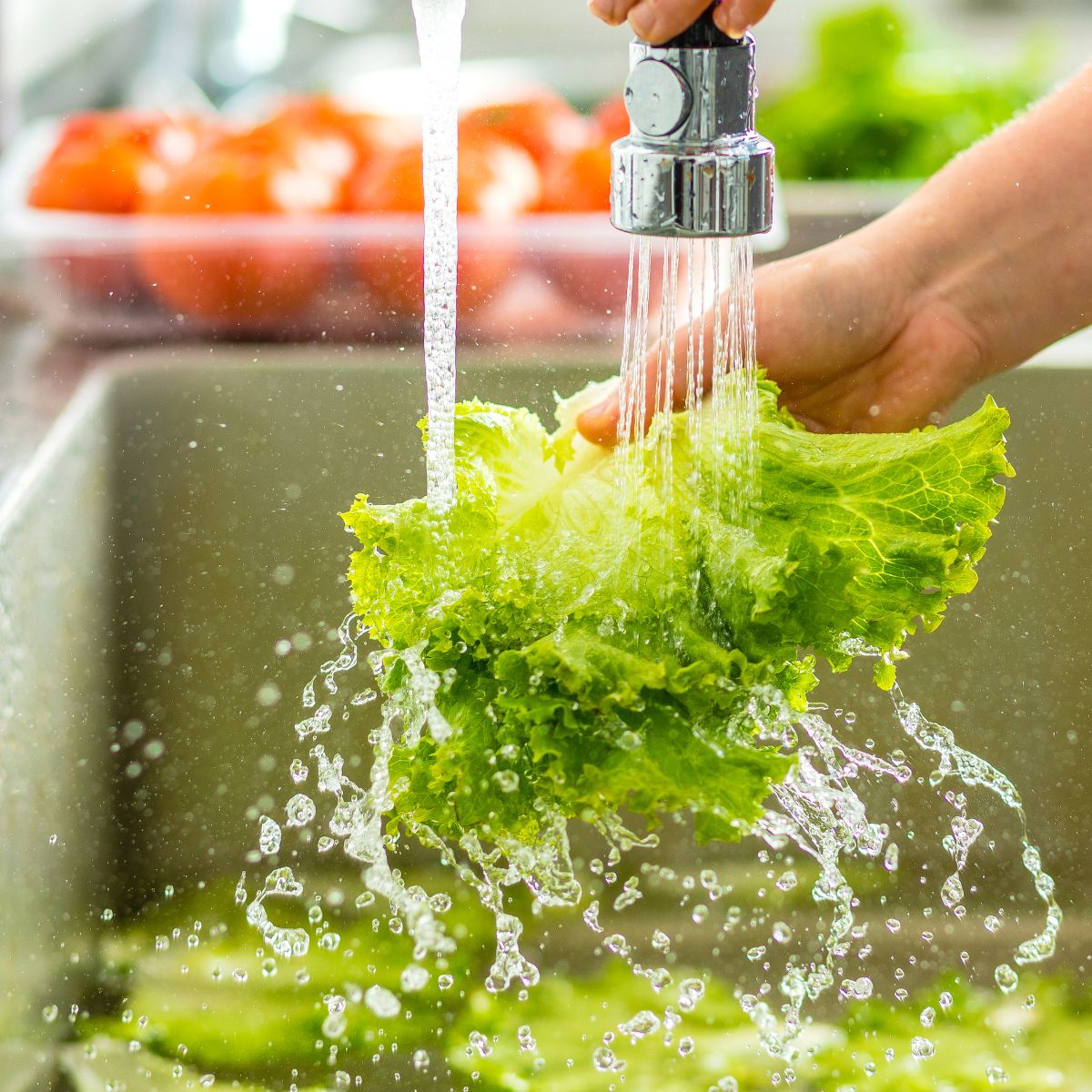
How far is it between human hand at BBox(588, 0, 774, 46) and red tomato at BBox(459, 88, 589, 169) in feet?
2.26

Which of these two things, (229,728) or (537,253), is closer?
(229,728)

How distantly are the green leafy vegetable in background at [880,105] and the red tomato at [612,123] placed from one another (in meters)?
0.23

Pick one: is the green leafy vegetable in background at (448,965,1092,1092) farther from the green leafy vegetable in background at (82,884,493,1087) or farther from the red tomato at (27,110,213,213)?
the red tomato at (27,110,213,213)

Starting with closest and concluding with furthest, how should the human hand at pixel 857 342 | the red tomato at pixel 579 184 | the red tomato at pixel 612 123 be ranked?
the human hand at pixel 857 342, the red tomato at pixel 579 184, the red tomato at pixel 612 123

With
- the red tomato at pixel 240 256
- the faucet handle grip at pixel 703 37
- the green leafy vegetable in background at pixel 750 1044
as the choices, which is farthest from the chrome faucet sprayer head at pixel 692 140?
the green leafy vegetable in background at pixel 750 1044

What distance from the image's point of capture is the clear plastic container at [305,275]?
115cm

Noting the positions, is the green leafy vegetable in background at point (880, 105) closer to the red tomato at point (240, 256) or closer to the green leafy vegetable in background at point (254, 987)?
the red tomato at point (240, 256)

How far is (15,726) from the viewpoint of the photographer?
944 mm

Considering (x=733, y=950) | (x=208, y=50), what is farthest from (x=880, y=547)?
(x=208, y=50)

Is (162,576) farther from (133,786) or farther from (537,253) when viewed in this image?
(537,253)

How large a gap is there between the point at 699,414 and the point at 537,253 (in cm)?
37

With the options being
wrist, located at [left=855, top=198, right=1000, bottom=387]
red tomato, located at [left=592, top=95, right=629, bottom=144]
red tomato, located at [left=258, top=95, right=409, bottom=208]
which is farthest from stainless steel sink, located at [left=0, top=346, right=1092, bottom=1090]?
red tomato, located at [left=592, top=95, right=629, bottom=144]

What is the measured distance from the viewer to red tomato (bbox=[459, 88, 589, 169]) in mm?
1370

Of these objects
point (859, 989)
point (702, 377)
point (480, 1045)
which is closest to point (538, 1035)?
point (480, 1045)
